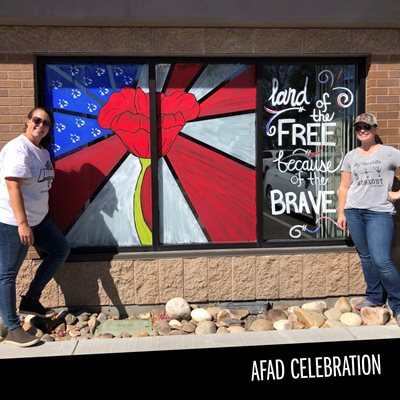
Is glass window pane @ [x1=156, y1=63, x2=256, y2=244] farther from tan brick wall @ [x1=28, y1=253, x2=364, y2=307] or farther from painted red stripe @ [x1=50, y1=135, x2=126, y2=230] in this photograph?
painted red stripe @ [x1=50, y1=135, x2=126, y2=230]

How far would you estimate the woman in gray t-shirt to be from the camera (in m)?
4.32

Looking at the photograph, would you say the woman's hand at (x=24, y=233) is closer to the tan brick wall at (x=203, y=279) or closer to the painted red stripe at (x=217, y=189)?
the tan brick wall at (x=203, y=279)

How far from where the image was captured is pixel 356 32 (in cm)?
473

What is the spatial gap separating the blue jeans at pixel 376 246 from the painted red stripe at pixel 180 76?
6.35ft

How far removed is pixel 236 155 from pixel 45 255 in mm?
2048

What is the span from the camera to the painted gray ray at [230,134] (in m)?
4.87

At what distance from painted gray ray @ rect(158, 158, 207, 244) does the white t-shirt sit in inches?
44.8

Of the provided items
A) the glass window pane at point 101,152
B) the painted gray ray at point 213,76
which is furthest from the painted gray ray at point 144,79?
the painted gray ray at point 213,76

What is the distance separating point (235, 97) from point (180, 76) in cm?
56

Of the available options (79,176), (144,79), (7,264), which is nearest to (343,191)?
(144,79)

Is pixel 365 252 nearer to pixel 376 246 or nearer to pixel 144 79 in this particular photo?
pixel 376 246

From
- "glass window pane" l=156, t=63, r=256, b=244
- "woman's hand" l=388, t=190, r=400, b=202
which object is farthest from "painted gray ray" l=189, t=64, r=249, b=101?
"woman's hand" l=388, t=190, r=400, b=202

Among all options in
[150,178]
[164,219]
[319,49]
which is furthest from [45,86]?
[319,49]

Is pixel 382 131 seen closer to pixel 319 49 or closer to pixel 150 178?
pixel 319 49
